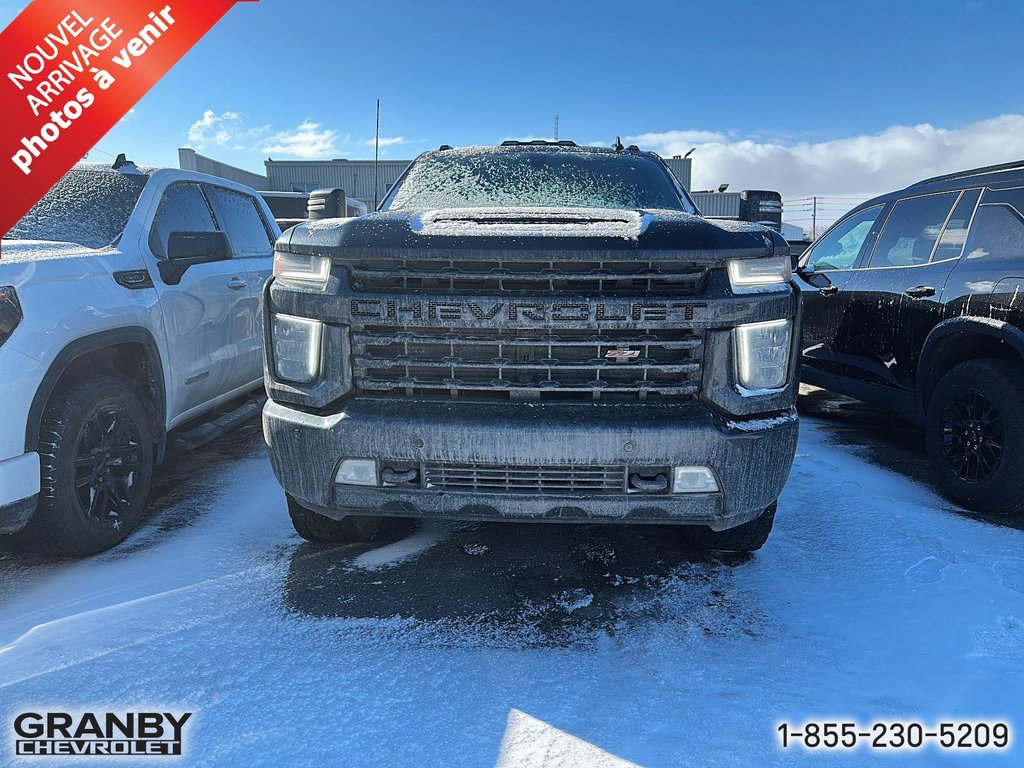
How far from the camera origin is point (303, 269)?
8.30 feet

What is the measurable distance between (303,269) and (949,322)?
3.69 meters

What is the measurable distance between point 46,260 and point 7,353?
0.51m

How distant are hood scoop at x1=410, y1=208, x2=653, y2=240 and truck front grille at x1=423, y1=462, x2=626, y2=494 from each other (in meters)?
0.85

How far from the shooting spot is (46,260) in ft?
9.37

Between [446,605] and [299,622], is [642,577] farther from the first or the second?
[299,622]

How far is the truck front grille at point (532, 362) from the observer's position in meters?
2.39

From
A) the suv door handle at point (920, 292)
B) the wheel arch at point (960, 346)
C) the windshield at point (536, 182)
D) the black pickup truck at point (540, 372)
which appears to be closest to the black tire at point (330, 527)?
the black pickup truck at point (540, 372)

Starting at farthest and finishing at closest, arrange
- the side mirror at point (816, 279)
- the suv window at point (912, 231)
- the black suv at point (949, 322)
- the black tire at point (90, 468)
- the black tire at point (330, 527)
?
the side mirror at point (816, 279) < the suv window at point (912, 231) < the black suv at point (949, 322) < the black tire at point (330, 527) < the black tire at point (90, 468)

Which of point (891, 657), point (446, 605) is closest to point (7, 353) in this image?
point (446, 605)

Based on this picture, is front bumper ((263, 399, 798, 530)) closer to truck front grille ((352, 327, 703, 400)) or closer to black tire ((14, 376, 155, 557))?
truck front grille ((352, 327, 703, 400))

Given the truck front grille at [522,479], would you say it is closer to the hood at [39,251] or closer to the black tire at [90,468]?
the black tire at [90,468]

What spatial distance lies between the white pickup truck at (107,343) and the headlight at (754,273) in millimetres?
2821

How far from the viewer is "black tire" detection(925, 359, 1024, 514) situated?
3.47 metres

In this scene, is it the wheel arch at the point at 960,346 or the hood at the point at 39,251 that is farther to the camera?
the wheel arch at the point at 960,346
